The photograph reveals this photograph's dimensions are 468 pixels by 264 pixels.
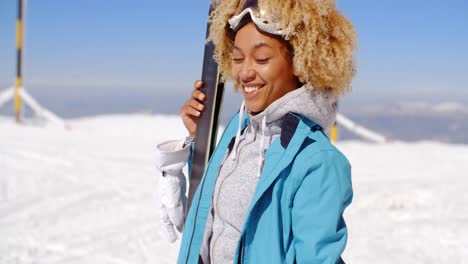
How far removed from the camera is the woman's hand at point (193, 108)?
1.89m

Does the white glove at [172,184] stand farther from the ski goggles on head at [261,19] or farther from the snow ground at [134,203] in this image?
the snow ground at [134,203]

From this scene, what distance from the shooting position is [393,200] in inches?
190

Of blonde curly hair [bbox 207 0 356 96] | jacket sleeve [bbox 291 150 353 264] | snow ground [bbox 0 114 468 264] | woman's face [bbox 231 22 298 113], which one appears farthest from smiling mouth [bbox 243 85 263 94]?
snow ground [bbox 0 114 468 264]

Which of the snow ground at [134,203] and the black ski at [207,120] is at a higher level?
the black ski at [207,120]

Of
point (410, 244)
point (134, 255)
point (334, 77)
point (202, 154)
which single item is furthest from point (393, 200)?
point (334, 77)

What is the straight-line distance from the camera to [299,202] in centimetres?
130

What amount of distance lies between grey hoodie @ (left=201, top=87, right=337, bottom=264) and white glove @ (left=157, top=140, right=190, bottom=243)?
31 cm

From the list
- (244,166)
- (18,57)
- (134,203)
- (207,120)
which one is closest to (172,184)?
(207,120)

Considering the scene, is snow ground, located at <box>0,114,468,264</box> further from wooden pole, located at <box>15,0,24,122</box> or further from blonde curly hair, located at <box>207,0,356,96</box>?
blonde curly hair, located at <box>207,0,356,96</box>

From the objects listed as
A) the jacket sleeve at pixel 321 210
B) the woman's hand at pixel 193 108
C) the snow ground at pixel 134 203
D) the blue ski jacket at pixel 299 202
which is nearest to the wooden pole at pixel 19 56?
the snow ground at pixel 134 203

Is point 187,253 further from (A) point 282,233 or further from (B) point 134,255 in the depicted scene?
(B) point 134,255

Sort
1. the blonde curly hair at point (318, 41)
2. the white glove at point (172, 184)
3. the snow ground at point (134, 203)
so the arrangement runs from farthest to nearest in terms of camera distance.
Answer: the snow ground at point (134, 203) → the white glove at point (172, 184) → the blonde curly hair at point (318, 41)

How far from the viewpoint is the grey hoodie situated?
140 centimetres

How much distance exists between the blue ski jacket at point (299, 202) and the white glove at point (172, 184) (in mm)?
530
